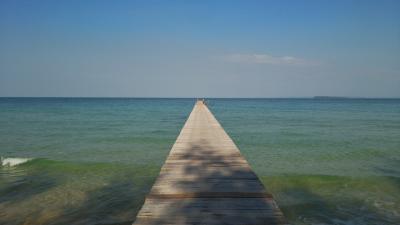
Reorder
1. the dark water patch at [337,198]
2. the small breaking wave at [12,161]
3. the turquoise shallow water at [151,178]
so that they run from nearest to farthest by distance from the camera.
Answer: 1. the dark water patch at [337,198]
2. the turquoise shallow water at [151,178]
3. the small breaking wave at [12,161]

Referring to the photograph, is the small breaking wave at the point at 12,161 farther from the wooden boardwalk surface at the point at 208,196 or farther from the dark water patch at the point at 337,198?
the dark water patch at the point at 337,198

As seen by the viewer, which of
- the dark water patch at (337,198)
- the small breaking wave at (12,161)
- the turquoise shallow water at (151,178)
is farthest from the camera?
the small breaking wave at (12,161)

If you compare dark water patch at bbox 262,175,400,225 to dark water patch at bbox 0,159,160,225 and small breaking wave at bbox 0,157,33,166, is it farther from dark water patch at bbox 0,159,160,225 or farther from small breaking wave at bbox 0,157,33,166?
small breaking wave at bbox 0,157,33,166

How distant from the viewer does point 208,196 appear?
428 cm

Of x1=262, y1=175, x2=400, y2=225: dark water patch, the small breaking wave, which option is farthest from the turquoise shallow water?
the small breaking wave

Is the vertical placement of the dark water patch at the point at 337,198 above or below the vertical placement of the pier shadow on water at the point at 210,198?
below

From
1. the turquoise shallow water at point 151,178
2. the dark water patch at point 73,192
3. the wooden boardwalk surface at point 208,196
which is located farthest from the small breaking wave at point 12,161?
the wooden boardwalk surface at point 208,196

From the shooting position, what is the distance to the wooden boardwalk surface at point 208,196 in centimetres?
347

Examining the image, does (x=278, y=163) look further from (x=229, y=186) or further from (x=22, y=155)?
(x=22, y=155)

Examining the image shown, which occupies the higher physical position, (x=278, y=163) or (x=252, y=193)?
(x=252, y=193)

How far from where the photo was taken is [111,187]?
8.75 meters

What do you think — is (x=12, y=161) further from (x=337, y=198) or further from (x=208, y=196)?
(x=337, y=198)

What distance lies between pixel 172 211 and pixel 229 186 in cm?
130

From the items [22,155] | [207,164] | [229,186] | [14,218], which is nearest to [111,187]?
[14,218]
